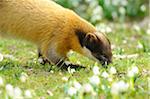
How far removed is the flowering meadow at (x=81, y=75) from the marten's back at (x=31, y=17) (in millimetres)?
465

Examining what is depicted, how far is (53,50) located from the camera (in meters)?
9.43

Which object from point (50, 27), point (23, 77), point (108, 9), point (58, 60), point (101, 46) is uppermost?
point (50, 27)

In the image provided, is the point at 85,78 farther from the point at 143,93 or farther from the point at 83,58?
the point at 83,58

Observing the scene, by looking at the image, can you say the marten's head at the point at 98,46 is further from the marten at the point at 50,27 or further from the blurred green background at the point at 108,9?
the blurred green background at the point at 108,9

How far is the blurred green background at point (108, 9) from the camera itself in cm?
1503

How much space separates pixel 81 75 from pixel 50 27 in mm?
1220

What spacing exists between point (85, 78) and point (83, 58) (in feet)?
7.53

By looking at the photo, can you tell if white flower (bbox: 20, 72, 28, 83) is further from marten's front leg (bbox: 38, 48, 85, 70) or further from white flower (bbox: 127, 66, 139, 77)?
white flower (bbox: 127, 66, 139, 77)

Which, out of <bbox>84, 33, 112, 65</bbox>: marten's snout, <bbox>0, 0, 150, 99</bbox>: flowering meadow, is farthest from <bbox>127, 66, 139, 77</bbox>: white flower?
<bbox>84, 33, 112, 65</bbox>: marten's snout

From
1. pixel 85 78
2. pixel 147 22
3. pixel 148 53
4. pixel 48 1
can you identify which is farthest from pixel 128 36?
pixel 85 78

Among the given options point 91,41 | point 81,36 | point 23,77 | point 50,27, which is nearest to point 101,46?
point 91,41

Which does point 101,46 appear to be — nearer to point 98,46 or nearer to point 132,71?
point 98,46

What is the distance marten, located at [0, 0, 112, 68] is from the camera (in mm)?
9391

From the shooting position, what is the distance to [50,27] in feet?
31.0
